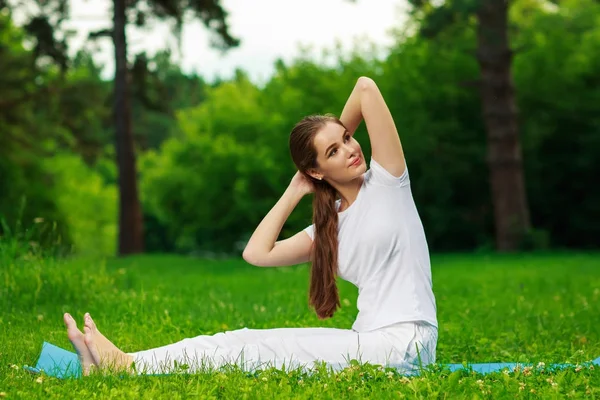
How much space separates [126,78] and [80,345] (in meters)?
16.9

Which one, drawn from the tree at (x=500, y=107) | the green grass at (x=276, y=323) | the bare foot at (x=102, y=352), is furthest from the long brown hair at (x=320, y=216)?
the tree at (x=500, y=107)

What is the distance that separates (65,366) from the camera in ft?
16.4

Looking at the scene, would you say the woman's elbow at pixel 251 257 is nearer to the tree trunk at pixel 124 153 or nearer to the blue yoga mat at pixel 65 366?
the blue yoga mat at pixel 65 366

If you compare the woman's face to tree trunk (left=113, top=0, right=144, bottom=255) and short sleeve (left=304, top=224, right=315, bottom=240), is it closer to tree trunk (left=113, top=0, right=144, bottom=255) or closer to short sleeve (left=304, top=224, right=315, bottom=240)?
short sleeve (left=304, top=224, right=315, bottom=240)

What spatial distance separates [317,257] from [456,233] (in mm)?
20607

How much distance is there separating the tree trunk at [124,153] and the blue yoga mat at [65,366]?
16.2 m

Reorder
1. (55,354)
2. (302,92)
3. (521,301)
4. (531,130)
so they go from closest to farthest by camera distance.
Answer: (55,354)
(521,301)
(531,130)
(302,92)

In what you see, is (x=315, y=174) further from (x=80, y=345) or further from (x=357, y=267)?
(x=80, y=345)

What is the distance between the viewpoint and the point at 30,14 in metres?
22.0

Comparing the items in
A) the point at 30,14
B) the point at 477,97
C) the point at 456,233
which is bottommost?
the point at 456,233

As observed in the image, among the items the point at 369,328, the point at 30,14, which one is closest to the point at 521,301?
the point at 369,328

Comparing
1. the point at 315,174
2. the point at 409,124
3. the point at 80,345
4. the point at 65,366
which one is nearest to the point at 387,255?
the point at 315,174

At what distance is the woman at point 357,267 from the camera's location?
472 cm

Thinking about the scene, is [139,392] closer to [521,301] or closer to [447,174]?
[521,301]
